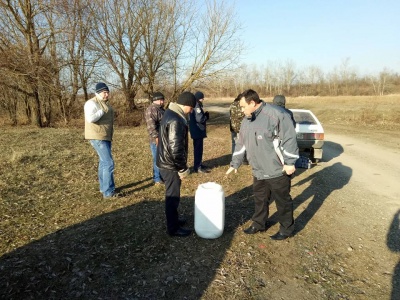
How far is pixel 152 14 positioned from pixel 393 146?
48.1 ft

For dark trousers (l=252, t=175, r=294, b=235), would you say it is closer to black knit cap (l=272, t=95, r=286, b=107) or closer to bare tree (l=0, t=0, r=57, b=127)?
black knit cap (l=272, t=95, r=286, b=107)

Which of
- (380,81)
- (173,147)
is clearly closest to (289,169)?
(173,147)

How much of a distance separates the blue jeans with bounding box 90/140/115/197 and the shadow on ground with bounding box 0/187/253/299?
98cm

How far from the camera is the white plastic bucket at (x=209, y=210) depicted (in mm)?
3988

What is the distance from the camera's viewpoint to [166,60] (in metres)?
19.1

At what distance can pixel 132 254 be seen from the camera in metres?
3.78

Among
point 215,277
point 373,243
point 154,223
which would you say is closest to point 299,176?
point 373,243

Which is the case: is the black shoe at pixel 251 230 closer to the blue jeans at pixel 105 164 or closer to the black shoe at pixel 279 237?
the black shoe at pixel 279 237

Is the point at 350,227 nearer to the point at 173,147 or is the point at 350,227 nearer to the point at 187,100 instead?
the point at 173,147

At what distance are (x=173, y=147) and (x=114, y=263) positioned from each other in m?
1.57

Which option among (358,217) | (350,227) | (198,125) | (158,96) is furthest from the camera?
(198,125)

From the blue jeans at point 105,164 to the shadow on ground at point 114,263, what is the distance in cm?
98

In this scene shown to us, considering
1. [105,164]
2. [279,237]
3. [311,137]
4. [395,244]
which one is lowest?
[395,244]

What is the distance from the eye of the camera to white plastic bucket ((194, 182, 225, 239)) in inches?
157
